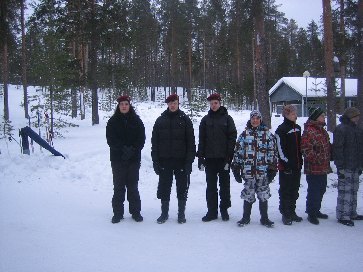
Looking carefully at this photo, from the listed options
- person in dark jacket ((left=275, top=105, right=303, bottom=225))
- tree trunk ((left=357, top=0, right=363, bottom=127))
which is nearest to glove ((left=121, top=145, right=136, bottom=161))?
person in dark jacket ((left=275, top=105, right=303, bottom=225))

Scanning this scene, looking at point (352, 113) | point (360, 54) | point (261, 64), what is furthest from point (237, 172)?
point (261, 64)

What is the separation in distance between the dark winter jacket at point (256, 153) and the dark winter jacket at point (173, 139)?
878mm

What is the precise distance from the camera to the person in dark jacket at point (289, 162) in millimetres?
5840

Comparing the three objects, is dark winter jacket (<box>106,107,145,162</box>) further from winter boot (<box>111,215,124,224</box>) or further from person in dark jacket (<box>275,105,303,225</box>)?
person in dark jacket (<box>275,105,303,225</box>)

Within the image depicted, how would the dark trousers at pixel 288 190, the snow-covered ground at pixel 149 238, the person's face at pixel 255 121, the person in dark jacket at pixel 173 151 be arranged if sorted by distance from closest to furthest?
the snow-covered ground at pixel 149 238 < the person's face at pixel 255 121 < the dark trousers at pixel 288 190 < the person in dark jacket at pixel 173 151

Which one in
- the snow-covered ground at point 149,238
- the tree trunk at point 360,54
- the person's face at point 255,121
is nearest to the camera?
the snow-covered ground at point 149,238

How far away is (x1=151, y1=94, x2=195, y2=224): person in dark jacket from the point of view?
6.00 meters

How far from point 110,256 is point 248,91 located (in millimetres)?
38012

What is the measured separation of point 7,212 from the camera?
631 cm

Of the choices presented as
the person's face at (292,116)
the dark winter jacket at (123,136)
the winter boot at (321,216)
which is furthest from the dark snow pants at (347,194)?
the dark winter jacket at (123,136)

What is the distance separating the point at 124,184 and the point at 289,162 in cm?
293

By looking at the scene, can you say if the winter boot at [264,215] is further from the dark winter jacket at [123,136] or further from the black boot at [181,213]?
the dark winter jacket at [123,136]

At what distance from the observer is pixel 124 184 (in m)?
6.13

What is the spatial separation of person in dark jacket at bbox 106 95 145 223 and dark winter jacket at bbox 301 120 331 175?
2904mm
